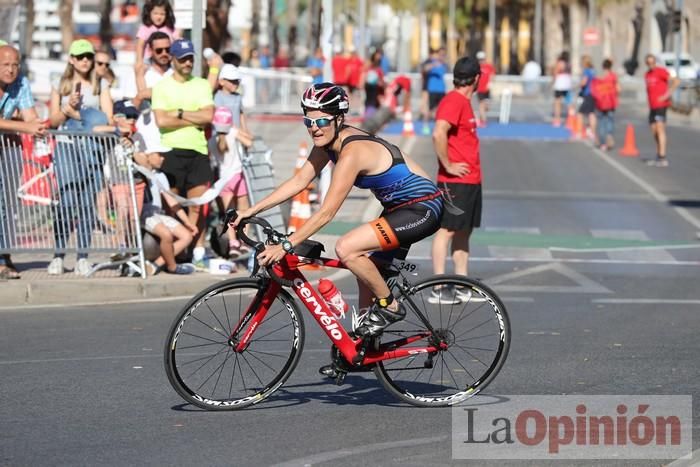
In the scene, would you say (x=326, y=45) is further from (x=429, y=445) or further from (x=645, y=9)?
(x=645, y=9)

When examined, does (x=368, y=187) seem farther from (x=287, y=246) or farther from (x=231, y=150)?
(x=231, y=150)

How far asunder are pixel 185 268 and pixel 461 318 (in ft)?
18.4

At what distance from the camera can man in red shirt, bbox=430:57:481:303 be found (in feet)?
39.7

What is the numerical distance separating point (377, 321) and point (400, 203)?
2.10 feet

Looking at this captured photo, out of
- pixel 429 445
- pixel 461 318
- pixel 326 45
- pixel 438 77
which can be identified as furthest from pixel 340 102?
pixel 438 77

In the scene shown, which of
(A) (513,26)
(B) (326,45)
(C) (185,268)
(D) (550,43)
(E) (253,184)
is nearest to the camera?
(C) (185,268)

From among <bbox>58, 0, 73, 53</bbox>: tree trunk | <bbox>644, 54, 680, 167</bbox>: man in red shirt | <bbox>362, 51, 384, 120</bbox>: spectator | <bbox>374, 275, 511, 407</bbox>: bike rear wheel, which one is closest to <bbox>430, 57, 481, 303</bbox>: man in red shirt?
<bbox>374, 275, 511, 407</bbox>: bike rear wheel

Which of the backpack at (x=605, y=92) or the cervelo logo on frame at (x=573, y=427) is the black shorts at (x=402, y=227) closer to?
the cervelo logo on frame at (x=573, y=427)

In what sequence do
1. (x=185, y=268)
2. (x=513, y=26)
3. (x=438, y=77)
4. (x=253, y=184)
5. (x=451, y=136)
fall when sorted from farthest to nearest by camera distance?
1. (x=513, y=26)
2. (x=438, y=77)
3. (x=253, y=184)
4. (x=185, y=268)
5. (x=451, y=136)

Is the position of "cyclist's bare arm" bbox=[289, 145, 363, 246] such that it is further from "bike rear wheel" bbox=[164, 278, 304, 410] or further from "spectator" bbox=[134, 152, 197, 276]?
"spectator" bbox=[134, 152, 197, 276]

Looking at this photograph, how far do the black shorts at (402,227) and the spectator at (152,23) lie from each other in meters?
7.37

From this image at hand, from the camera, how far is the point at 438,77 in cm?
3850

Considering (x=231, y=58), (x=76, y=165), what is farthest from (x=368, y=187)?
(x=231, y=58)

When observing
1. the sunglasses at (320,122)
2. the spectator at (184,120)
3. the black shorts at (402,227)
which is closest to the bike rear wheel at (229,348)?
the black shorts at (402,227)
